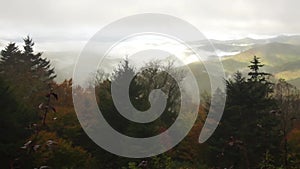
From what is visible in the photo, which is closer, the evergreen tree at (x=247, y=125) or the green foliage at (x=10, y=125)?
the green foliage at (x=10, y=125)

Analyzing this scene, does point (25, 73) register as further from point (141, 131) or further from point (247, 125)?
point (247, 125)

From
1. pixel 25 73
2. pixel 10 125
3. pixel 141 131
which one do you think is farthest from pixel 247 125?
pixel 25 73

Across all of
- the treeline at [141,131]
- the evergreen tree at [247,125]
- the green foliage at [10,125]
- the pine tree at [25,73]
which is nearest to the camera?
the green foliage at [10,125]

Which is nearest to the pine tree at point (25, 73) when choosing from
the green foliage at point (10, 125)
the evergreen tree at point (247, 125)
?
the green foliage at point (10, 125)

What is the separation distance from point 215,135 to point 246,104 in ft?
10.6

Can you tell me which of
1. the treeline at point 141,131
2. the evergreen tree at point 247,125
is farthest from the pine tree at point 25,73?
the evergreen tree at point 247,125

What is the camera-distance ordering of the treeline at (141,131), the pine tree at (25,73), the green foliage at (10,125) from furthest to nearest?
the pine tree at (25,73) → the treeline at (141,131) → the green foliage at (10,125)

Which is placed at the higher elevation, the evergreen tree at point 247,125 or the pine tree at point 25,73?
the pine tree at point 25,73

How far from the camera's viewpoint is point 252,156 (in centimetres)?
2336

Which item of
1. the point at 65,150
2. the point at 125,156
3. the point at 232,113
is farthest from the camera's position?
the point at 232,113

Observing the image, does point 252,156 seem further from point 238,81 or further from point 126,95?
point 126,95

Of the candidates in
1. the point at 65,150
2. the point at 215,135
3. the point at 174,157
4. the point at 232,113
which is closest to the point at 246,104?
the point at 232,113

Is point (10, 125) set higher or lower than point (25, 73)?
lower

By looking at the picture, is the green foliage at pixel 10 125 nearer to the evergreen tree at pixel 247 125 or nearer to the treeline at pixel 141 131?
the treeline at pixel 141 131
